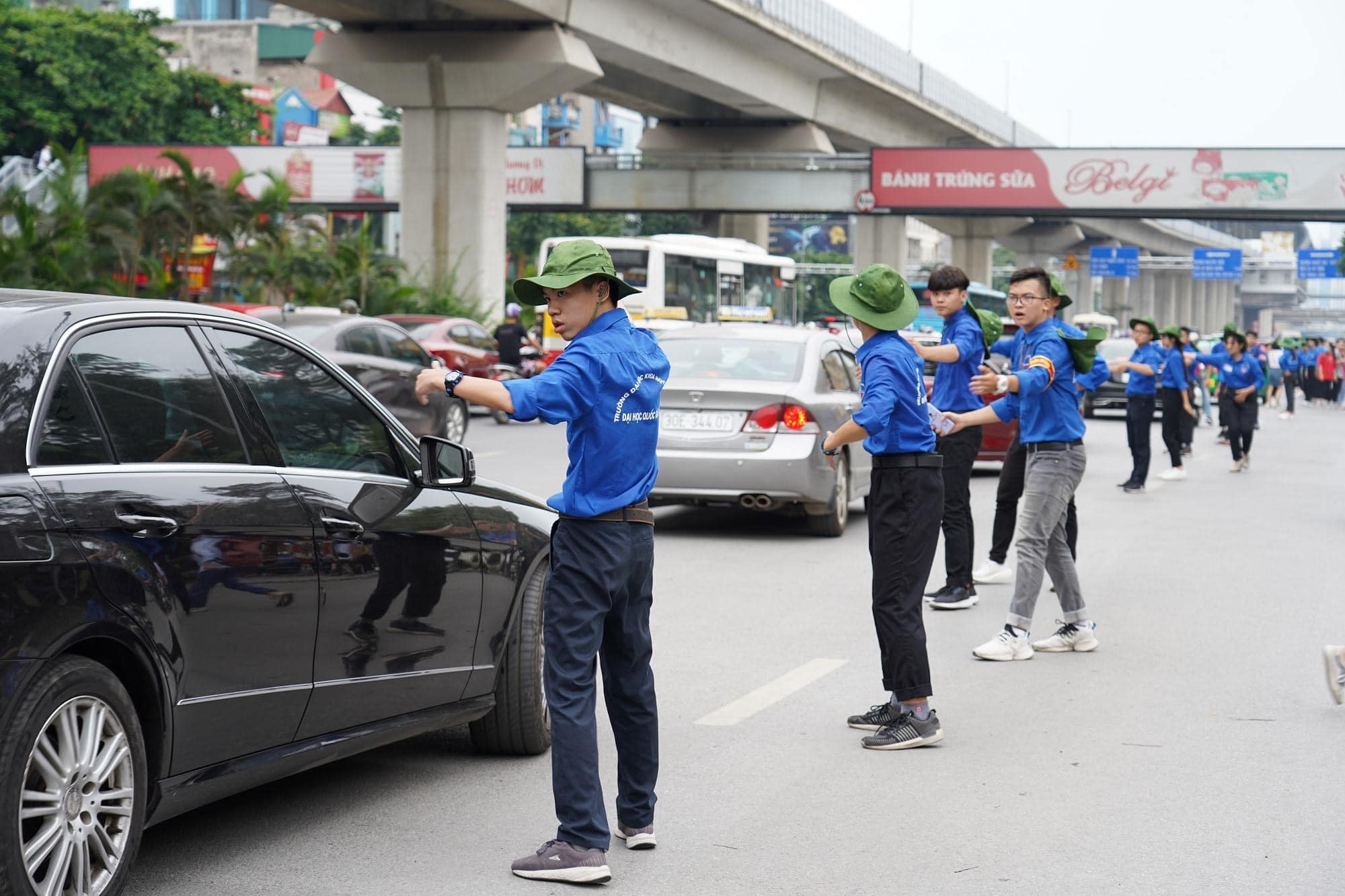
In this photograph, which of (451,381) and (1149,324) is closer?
(451,381)

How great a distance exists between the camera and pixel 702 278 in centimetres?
3831

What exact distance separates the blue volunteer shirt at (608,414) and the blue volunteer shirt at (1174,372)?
54.0 feet

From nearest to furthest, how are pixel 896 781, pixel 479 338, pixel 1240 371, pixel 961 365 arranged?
pixel 896 781
pixel 961 365
pixel 1240 371
pixel 479 338

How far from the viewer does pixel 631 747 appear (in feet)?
16.8

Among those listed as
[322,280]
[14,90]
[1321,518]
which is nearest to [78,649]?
[1321,518]

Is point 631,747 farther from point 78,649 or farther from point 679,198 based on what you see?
point 679,198

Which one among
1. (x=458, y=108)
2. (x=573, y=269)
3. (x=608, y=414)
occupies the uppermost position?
(x=458, y=108)

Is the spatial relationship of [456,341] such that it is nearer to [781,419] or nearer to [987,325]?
[781,419]

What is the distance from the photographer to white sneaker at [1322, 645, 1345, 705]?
24.4 feet

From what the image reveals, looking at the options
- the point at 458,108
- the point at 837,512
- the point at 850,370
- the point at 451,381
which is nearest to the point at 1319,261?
the point at 458,108

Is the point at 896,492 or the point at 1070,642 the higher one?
the point at 896,492

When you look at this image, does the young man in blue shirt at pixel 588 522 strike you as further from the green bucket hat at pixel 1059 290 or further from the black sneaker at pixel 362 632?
the green bucket hat at pixel 1059 290

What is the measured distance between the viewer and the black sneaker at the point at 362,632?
500 cm

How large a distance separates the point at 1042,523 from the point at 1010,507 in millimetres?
2394
